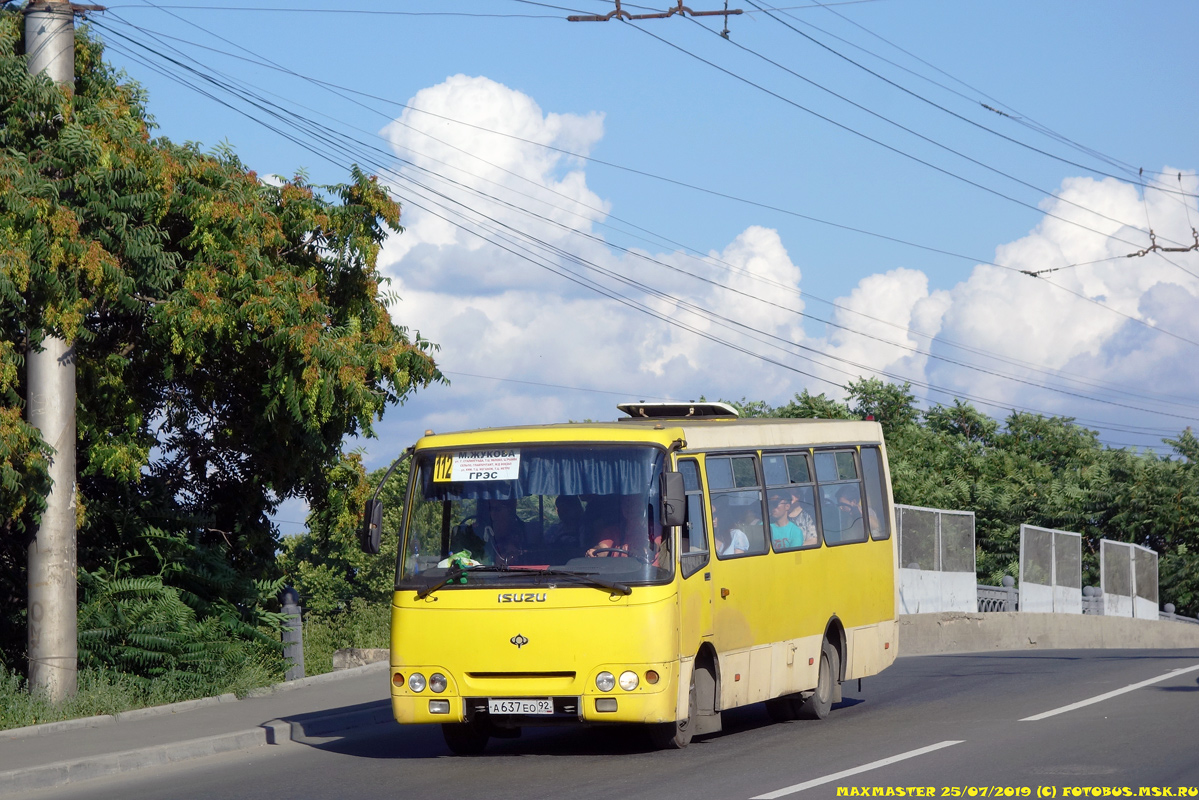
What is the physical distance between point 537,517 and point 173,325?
5.53 m

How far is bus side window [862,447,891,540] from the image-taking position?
16141mm

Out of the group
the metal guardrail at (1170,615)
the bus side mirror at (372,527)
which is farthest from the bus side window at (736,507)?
the metal guardrail at (1170,615)

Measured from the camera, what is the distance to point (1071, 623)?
2861cm

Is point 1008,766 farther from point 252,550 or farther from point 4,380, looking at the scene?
point 252,550

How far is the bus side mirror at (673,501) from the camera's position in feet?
36.6

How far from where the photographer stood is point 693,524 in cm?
1219

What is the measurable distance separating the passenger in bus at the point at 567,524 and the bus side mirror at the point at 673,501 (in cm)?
75

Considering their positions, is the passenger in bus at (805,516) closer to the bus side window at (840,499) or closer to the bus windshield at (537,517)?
the bus side window at (840,499)

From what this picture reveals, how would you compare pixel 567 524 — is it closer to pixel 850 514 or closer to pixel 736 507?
pixel 736 507

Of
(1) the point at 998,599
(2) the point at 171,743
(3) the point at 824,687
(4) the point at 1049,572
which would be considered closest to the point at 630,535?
(3) the point at 824,687

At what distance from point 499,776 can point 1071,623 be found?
20.3 m

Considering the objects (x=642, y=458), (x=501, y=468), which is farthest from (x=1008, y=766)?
(x=501, y=468)

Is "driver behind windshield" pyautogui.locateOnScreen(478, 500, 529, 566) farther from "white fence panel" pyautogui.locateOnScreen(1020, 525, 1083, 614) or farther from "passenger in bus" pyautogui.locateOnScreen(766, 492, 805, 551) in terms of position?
"white fence panel" pyautogui.locateOnScreen(1020, 525, 1083, 614)

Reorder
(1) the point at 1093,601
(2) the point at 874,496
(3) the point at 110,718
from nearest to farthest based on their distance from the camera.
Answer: (3) the point at 110,718 → (2) the point at 874,496 → (1) the point at 1093,601
